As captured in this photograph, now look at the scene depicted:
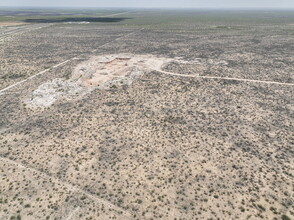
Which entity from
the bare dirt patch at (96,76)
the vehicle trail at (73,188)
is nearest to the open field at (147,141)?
the vehicle trail at (73,188)

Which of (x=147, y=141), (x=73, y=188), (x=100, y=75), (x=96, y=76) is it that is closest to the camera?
(x=73, y=188)

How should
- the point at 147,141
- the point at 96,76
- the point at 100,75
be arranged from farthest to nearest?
1. the point at 100,75
2. the point at 96,76
3. the point at 147,141

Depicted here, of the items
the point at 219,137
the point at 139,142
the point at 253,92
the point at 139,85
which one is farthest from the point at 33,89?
the point at 253,92

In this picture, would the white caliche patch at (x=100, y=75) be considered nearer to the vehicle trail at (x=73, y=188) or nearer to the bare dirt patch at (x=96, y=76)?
the bare dirt patch at (x=96, y=76)

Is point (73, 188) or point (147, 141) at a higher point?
point (147, 141)

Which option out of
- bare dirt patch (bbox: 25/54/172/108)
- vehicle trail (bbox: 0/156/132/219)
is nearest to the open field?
vehicle trail (bbox: 0/156/132/219)

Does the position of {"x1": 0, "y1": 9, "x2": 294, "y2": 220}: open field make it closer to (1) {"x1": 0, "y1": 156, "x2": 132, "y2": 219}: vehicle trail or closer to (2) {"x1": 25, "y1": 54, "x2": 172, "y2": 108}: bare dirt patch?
(1) {"x1": 0, "y1": 156, "x2": 132, "y2": 219}: vehicle trail

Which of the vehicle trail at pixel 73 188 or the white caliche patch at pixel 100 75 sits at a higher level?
the white caliche patch at pixel 100 75

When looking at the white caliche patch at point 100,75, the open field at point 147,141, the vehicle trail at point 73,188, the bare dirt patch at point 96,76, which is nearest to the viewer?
the vehicle trail at point 73,188

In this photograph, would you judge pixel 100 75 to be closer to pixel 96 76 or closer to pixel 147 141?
pixel 96 76

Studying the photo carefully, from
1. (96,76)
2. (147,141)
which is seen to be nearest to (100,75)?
(96,76)

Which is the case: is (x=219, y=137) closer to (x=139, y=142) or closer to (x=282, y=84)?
(x=139, y=142)
